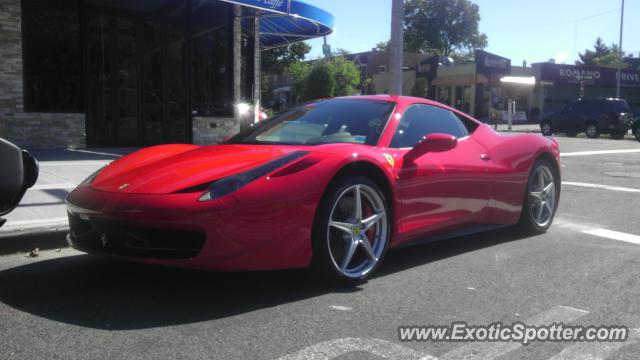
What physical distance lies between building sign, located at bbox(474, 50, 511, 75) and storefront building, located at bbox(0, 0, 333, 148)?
29.3m

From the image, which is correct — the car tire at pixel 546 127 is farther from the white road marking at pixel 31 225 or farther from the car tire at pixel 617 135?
the white road marking at pixel 31 225

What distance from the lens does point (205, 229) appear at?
321 centimetres

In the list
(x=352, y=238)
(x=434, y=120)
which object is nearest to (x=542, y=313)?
(x=352, y=238)

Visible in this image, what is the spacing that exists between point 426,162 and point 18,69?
9735 millimetres

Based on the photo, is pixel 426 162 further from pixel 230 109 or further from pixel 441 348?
pixel 230 109

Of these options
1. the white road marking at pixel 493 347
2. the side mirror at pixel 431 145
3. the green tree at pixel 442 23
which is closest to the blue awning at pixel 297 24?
the side mirror at pixel 431 145

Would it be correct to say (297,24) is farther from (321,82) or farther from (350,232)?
(321,82)

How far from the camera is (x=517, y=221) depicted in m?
5.39

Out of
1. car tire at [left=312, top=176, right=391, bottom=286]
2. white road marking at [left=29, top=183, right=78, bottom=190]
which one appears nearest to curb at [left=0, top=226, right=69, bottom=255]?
white road marking at [left=29, top=183, right=78, bottom=190]

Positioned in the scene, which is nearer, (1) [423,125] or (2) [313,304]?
(2) [313,304]

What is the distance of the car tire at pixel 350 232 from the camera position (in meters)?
3.59

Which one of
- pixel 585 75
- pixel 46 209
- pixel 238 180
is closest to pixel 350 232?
pixel 238 180

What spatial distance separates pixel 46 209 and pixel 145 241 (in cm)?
277

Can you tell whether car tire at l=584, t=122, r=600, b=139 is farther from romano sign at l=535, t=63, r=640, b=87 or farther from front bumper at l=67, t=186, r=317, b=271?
front bumper at l=67, t=186, r=317, b=271
